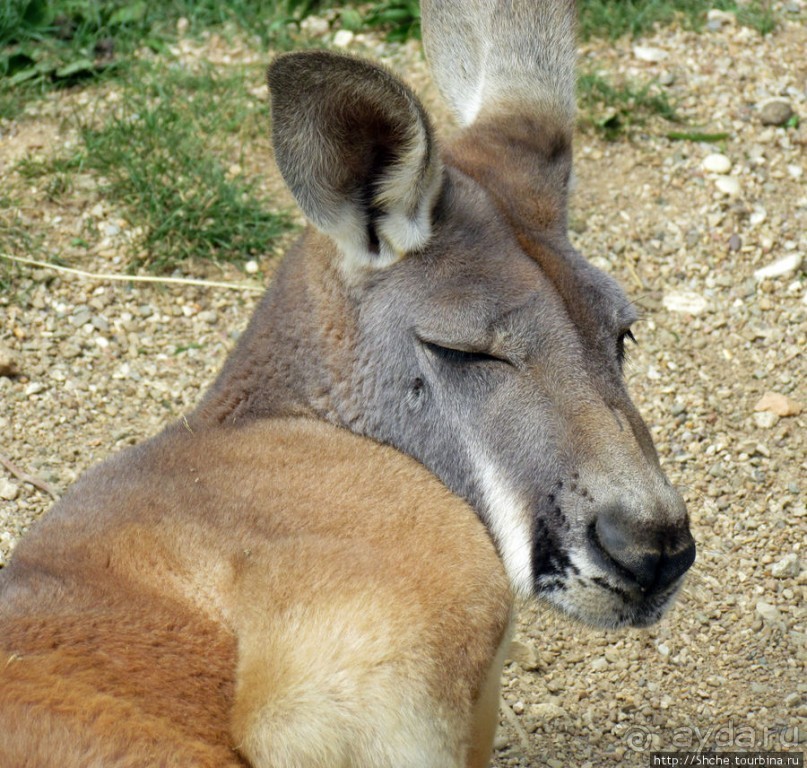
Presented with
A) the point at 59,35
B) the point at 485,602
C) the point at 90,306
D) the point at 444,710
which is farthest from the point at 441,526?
the point at 59,35

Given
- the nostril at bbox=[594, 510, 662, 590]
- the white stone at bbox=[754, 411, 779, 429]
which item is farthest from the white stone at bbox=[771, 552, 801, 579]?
the nostril at bbox=[594, 510, 662, 590]

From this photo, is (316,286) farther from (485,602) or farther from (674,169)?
(674,169)

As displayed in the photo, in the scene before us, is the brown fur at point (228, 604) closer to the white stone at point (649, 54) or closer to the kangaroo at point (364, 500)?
the kangaroo at point (364, 500)

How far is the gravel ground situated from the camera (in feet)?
16.6

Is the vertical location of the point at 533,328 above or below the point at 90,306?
above

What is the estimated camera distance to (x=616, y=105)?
25.8ft

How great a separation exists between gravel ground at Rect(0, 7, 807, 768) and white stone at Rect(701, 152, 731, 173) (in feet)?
0.04

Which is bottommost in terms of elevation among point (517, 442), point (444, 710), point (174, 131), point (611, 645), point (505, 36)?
point (611, 645)

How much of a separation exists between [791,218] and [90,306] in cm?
406

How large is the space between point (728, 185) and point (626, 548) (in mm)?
4475

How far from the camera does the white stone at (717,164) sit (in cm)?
759

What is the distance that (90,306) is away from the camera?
6629 mm

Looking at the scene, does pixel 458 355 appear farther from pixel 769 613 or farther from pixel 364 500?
pixel 769 613

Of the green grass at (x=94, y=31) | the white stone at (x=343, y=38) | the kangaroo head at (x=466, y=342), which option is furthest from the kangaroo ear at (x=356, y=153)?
the white stone at (x=343, y=38)
